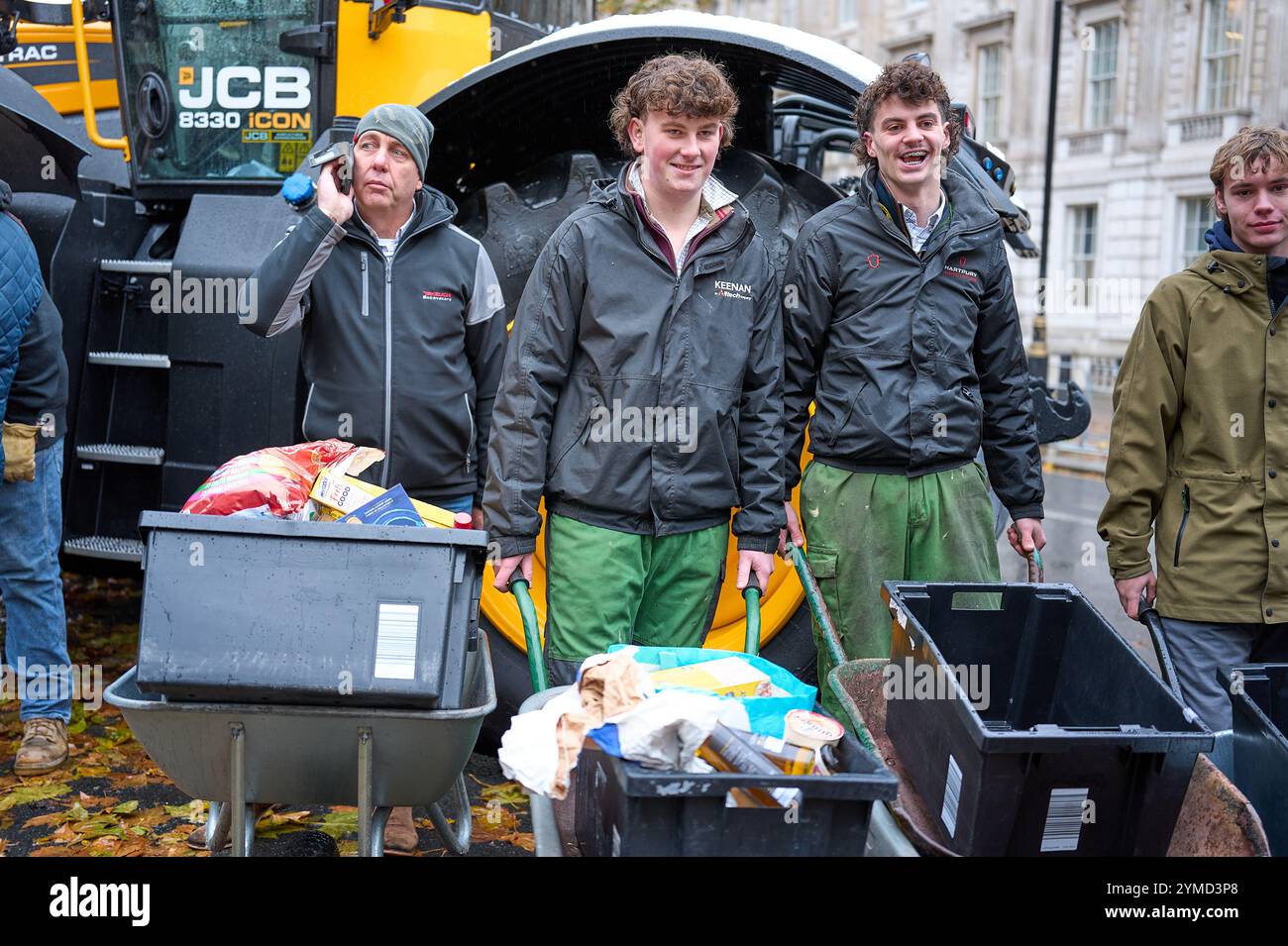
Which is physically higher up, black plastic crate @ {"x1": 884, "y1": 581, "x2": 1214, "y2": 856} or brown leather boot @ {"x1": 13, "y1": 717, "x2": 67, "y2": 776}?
black plastic crate @ {"x1": 884, "y1": 581, "x2": 1214, "y2": 856}

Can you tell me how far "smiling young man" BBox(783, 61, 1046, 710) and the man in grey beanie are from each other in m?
0.94

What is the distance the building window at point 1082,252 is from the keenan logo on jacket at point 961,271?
2232 centimetres

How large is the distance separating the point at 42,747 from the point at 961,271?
3240mm

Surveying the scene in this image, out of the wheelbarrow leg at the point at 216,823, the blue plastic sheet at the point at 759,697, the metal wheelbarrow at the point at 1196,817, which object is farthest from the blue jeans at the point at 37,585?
the metal wheelbarrow at the point at 1196,817

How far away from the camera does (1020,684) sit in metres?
2.86

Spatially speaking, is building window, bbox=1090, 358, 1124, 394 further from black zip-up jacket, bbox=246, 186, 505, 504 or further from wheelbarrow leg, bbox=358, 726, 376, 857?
wheelbarrow leg, bbox=358, 726, 376, 857

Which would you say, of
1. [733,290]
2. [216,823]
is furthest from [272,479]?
[733,290]

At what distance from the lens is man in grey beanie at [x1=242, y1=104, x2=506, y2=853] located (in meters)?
3.41

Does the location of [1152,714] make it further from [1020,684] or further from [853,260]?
[853,260]

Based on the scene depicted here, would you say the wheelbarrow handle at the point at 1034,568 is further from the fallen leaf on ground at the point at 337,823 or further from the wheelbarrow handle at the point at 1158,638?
the fallen leaf on ground at the point at 337,823

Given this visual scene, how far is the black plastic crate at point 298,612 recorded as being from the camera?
2.38 meters

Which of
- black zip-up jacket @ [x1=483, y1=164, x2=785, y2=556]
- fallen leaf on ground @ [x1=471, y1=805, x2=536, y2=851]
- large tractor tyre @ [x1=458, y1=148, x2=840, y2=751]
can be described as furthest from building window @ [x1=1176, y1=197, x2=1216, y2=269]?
black zip-up jacket @ [x1=483, y1=164, x2=785, y2=556]
